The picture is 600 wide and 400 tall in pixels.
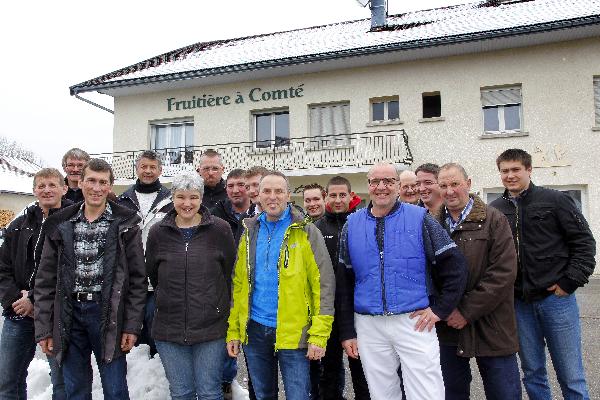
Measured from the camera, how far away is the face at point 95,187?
3.28 m

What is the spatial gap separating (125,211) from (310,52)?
13.0 meters

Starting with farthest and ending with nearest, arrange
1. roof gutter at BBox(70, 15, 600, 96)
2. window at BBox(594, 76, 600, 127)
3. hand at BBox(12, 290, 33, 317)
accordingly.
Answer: window at BBox(594, 76, 600, 127) → roof gutter at BBox(70, 15, 600, 96) → hand at BBox(12, 290, 33, 317)

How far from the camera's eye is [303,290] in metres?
3.08

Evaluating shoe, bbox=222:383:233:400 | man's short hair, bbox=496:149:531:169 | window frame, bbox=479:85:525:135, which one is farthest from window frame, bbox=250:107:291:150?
man's short hair, bbox=496:149:531:169

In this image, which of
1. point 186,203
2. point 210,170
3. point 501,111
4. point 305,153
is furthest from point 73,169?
point 501,111

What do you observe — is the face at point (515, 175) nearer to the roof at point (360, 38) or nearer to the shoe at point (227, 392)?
the shoe at point (227, 392)

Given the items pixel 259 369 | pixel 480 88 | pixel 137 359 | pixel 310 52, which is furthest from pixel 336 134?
pixel 259 369

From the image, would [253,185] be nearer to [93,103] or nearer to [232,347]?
[232,347]

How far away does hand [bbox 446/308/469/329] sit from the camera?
3.02 meters

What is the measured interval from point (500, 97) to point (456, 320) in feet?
39.9

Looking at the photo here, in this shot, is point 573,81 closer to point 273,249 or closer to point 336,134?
point 336,134

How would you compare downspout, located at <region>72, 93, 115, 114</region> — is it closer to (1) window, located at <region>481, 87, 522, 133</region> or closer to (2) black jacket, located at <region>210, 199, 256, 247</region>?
(1) window, located at <region>481, 87, 522, 133</region>

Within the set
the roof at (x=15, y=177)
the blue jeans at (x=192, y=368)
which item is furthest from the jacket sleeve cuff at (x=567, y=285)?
the roof at (x=15, y=177)

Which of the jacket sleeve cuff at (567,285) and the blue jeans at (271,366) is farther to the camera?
the jacket sleeve cuff at (567,285)
